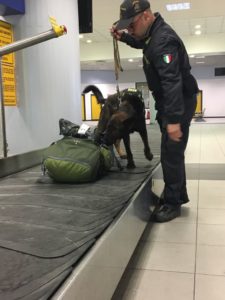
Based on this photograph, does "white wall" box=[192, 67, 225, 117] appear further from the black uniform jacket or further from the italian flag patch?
the italian flag patch

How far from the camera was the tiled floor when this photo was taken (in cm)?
176

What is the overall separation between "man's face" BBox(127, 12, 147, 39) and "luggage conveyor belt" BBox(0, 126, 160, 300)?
3.39 ft

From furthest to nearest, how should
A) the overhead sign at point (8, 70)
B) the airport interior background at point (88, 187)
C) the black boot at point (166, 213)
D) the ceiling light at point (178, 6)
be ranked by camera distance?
the ceiling light at point (178, 6) < the overhead sign at point (8, 70) < the black boot at point (166, 213) < the airport interior background at point (88, 187)

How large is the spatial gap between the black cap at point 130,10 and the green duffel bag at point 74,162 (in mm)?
868

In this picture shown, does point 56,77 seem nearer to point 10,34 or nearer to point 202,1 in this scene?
point 10,34

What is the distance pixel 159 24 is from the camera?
2.50m

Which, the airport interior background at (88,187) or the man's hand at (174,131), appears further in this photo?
the man's hand at (174,131)

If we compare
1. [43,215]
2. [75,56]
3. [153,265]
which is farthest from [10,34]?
[153,265]

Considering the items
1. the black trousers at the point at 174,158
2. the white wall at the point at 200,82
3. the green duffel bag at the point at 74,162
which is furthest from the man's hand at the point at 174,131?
the white wall at the point at 200,82

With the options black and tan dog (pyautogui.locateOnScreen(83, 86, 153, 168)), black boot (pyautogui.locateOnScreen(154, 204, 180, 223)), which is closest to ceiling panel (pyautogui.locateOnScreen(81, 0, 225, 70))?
black and tan dog (pyautogui.locateOnScreen(83, 86, 153, 168))

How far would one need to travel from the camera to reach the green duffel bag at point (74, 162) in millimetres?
2352

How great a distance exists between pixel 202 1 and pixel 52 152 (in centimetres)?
708

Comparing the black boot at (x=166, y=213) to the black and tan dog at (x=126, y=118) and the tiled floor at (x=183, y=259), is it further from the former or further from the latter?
the black and tan dog at (x=126, y=118)

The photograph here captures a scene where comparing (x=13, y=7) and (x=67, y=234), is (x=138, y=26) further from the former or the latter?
(x=67, y=234)
